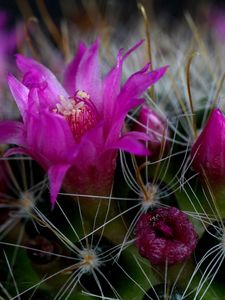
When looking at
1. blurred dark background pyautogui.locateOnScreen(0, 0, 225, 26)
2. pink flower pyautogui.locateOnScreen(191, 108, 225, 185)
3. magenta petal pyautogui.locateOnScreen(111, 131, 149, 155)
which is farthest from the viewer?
blurred dark background pyautogui.locateOnScreen(0, 0, 225, 26)

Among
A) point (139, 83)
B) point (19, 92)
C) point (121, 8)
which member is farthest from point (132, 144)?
point (121, 8)

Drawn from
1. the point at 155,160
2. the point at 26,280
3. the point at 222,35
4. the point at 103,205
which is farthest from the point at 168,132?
the point at 222,35

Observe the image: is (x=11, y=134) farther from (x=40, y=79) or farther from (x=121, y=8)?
(x=121, y=8)

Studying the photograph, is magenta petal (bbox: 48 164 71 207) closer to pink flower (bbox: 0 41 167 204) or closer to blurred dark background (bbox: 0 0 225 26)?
pink flower (bbox: 0 41 167 204)

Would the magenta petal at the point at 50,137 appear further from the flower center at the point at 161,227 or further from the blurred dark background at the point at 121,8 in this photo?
the blurred dark background at the point at 121,8

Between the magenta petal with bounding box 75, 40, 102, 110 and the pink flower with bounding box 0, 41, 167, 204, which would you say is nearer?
the pink flower with bounding box 0, 41, 167, 204

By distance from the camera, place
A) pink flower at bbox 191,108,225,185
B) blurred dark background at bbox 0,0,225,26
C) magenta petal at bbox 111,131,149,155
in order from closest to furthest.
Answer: magenta petal at bbox 111,131,149,155
pink flower at bbox 191,108,225,185
blurred dark background at bbox 0,0,225,26

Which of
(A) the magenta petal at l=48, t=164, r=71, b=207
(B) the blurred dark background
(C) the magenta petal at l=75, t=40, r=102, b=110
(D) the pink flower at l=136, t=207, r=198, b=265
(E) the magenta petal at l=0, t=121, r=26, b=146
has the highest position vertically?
(B) the blurred dark background

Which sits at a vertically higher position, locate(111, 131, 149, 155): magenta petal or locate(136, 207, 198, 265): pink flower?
locate(111, 131, 149, 155): magenta petal

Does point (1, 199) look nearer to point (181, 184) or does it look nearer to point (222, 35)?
point (181, 184)

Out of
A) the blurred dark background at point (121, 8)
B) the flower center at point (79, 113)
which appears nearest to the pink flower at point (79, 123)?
the flower center at point (79, 113)

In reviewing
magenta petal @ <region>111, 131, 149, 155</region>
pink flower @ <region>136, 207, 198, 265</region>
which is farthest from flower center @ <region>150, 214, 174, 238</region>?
magenta petal @ <region>111, 131, 149, 155</region>
